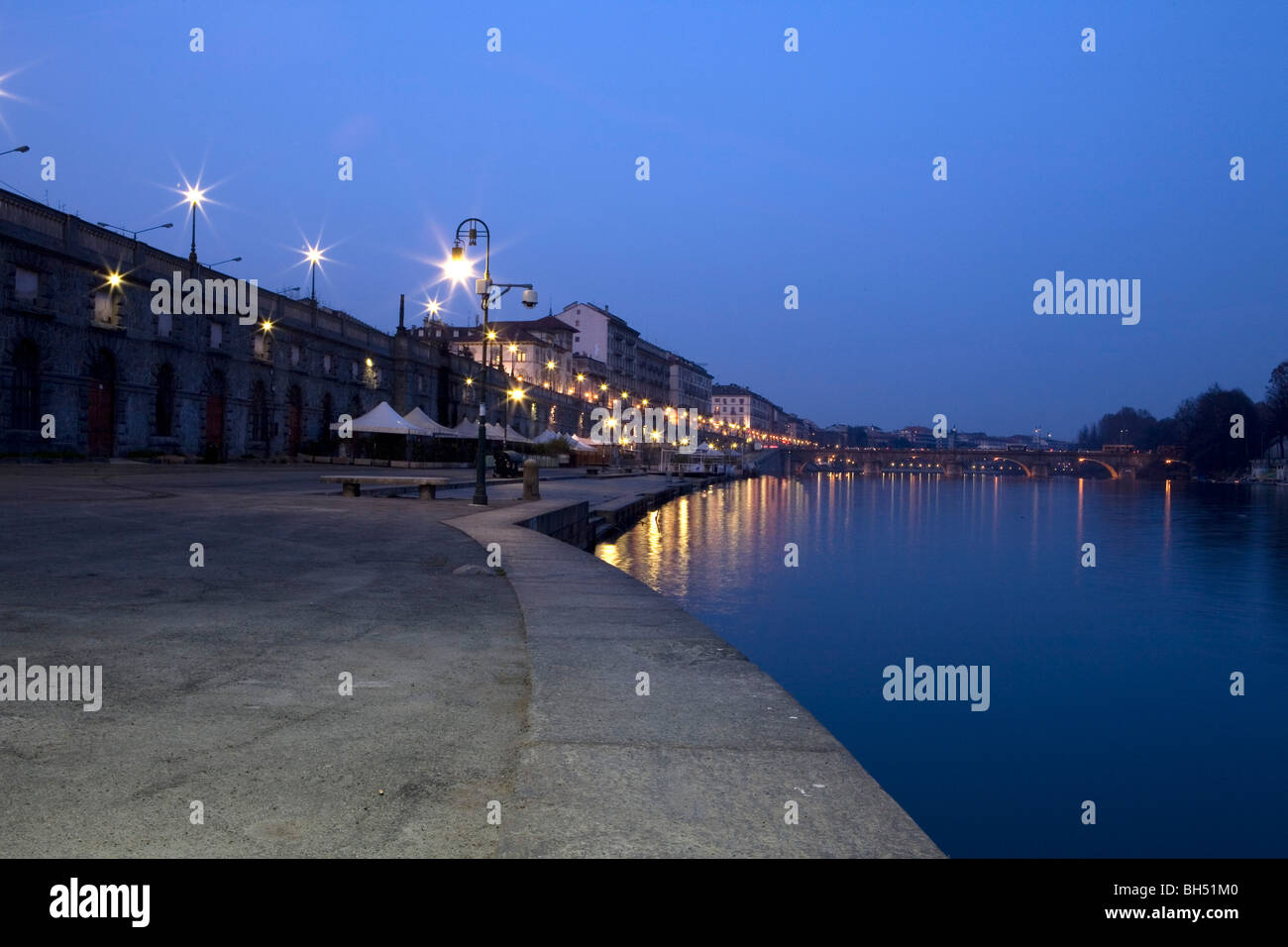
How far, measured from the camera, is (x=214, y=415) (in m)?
44.9

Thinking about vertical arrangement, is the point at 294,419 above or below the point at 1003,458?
above

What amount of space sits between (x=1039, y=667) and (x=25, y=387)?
35977 millimetres

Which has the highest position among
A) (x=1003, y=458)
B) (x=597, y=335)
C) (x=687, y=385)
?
(x=597, y=335)

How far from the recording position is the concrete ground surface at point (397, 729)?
12.4ft

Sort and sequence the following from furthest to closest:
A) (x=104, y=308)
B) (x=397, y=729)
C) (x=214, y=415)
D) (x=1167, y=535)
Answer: (x=214, y=415) → (x=1167, y=535) → (x=104, y=308) → (x=397, y=729)

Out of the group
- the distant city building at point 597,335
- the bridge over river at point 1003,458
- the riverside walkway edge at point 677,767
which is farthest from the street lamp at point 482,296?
the bridge over river at point 1003,458

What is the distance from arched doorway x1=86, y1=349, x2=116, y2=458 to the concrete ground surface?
96.9 feet

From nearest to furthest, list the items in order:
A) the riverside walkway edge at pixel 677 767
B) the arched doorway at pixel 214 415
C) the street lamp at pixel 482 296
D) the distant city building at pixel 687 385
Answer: the riverside walkway edge at pixel 677 767 → the street lamp at pixel 482 296 → the arched doorway at pixel 214 415 → the distant city building at pixel 687 385

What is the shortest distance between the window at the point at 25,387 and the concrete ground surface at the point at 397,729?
88.5 feet

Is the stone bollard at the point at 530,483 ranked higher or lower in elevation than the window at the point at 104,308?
lower

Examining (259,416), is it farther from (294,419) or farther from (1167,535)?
(1167,535)

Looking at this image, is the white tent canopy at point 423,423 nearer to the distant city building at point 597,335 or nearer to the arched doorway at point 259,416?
the arched doorway at point 259,416

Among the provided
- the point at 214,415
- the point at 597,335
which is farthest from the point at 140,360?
the point at 597,335

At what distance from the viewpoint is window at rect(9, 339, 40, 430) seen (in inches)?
1300
